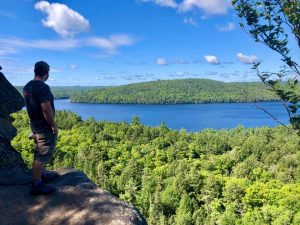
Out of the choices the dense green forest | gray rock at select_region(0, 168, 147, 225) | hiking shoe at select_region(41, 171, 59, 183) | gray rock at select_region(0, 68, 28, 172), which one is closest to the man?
gray rock at select_region(0, 168, 147, 225)

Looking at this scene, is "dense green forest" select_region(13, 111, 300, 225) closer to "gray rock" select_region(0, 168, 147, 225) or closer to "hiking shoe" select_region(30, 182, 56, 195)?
"gray rock" select_region(0, 168, 147, 225)

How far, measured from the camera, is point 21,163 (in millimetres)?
10992

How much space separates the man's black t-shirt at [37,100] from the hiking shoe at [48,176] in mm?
1468

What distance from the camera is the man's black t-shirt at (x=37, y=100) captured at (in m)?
7.57

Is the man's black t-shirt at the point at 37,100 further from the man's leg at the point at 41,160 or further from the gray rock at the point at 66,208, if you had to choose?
the gray rock at the point at 66,208

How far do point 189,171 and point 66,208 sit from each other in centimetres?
4816

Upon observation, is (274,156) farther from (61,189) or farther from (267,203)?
(61,189)

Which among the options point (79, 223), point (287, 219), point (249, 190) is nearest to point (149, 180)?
point (249, 190)

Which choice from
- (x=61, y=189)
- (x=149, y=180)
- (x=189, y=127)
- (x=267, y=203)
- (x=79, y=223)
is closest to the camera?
(x=79, y=223)

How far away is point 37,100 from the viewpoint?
303 inches

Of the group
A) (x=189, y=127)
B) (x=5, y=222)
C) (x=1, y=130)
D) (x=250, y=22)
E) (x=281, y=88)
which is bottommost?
(x=189, y=127)

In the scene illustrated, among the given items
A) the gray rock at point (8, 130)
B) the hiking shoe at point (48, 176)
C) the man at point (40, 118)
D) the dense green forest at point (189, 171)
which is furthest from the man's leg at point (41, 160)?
the dense green forest at point (189, 171)

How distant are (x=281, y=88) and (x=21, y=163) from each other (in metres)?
8.00

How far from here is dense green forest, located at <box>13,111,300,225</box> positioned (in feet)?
133
